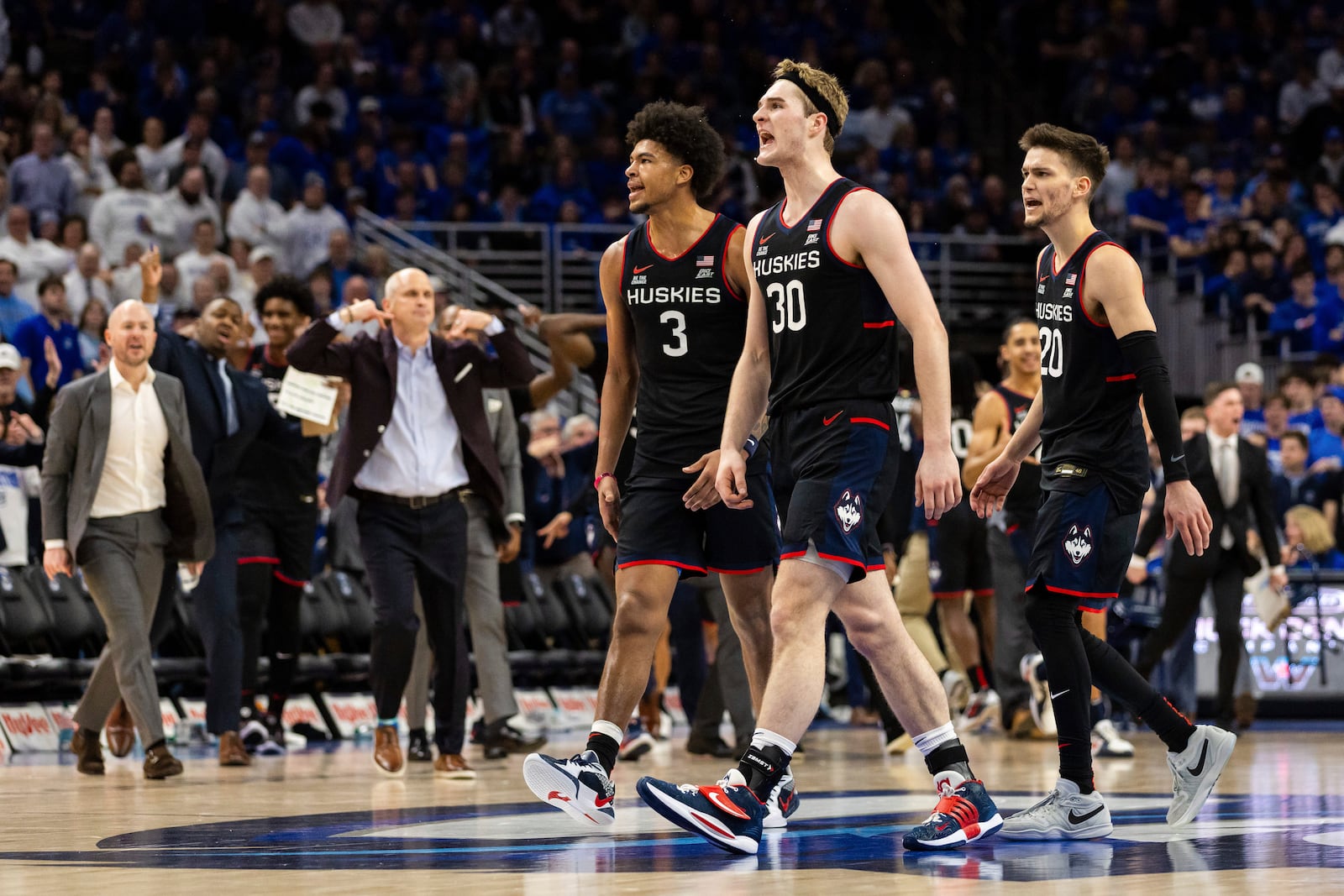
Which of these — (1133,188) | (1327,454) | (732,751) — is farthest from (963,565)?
(1133,188)

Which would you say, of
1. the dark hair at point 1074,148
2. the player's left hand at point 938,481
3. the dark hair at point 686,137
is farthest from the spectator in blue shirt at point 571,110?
the player's left hand at point 938,481

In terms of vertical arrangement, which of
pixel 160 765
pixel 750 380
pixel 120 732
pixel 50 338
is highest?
pixel 50 338

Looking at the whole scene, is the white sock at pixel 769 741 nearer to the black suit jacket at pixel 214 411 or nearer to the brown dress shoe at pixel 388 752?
the brown dress shoe at pixel 388 752

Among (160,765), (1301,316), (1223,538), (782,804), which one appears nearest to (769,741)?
(782,804)

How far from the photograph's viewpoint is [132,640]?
8453mm

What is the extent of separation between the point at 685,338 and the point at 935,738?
1585 millimetres

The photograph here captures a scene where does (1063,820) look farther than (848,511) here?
Yes

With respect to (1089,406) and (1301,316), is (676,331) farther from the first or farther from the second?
(1301,316)

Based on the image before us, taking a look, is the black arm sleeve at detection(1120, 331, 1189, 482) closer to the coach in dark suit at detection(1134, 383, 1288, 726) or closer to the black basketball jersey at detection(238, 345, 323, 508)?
the black basketball jersey at detection(238, 345, 323, 508)

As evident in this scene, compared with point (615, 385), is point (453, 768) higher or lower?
lower

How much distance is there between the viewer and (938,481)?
5137 millimetres

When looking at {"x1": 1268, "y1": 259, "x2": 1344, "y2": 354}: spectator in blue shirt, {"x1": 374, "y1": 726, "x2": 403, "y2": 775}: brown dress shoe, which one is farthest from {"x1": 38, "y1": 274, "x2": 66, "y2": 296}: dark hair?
{"x1": 1268, "y1": 259, "x2": 1344, "y2": 354}: spectator in blue shirt

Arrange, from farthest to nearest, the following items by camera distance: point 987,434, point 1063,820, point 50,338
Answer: point 50,338 → point 987,434 → point 1063,820

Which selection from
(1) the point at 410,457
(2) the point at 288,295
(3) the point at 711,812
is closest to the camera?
(3) the point at 711,812
